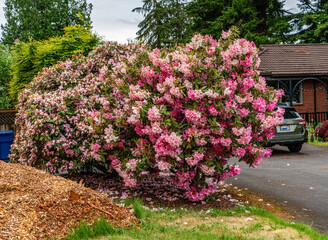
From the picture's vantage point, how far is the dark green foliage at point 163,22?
127 feet

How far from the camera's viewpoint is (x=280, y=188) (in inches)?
318

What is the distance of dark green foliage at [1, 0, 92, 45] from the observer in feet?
130

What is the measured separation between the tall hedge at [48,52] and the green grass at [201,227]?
6.65 meters

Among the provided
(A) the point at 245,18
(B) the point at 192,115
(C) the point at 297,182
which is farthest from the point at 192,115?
(A) the point at 245,18

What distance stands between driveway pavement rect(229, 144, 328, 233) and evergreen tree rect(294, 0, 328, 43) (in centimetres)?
2070

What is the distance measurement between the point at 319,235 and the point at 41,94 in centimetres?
626

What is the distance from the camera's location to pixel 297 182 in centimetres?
869

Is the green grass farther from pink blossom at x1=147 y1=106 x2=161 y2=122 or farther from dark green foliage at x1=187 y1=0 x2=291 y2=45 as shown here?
dark green foliage at x1=187 y1=0 x2=291 y2=45

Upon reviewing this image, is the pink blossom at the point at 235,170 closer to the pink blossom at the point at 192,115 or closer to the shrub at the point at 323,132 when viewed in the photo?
the pink blossom at the point at 192,115

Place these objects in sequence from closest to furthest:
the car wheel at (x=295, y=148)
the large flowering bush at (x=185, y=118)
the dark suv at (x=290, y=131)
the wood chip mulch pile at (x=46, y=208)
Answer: the wood chip mulch pile at (x=46, y=208), the large flowering bush at (x=185, y=118), the dark suv at (x=290, y=131), the car wheel at (x=295, y=148)

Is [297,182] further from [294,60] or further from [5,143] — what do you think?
[294,60]

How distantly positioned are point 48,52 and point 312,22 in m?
27.5

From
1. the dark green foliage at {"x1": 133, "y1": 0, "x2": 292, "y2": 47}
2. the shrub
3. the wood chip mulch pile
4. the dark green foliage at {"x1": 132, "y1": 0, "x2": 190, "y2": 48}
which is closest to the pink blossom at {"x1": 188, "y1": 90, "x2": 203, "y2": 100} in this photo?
the wood chip mulch pile

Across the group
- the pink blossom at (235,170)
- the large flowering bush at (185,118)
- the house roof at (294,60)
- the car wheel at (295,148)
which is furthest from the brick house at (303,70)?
the pink blossom at (235,170)
